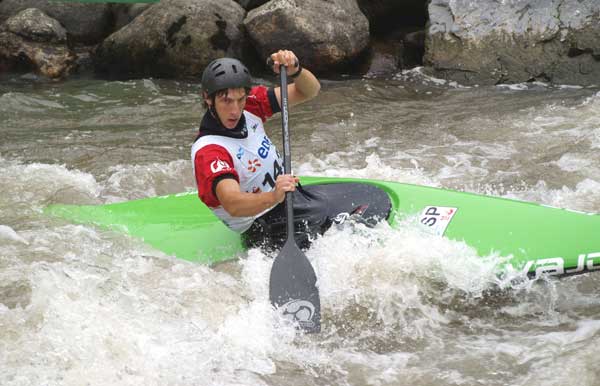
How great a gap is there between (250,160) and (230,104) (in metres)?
0.33

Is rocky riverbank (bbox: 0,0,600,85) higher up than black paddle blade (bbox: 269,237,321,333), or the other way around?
rocky riverbank (bbox: 0,0,600,85)

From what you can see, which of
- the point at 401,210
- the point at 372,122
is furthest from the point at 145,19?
the point at 401,210

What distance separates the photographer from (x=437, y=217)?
390cm

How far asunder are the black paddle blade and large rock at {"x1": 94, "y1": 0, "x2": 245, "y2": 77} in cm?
580

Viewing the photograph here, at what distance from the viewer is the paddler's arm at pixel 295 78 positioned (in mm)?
3929

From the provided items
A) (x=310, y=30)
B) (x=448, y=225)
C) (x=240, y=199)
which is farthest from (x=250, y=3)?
(x=240, y=199)

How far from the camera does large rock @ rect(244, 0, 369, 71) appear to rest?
28.4 ft

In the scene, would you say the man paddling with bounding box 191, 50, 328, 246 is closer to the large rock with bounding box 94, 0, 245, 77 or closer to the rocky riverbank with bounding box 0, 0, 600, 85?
the rocky riverbank with bounding box 0, 0, 600, 85

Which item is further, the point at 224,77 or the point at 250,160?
the point at 250,160

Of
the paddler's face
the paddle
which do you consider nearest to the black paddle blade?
the paddle

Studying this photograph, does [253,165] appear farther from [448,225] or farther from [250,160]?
[448,225]

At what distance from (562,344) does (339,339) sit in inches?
38.6

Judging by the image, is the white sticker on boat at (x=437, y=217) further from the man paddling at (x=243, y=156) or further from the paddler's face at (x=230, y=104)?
the paddler's face at (x=230, y=104)

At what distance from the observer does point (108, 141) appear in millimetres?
6926
